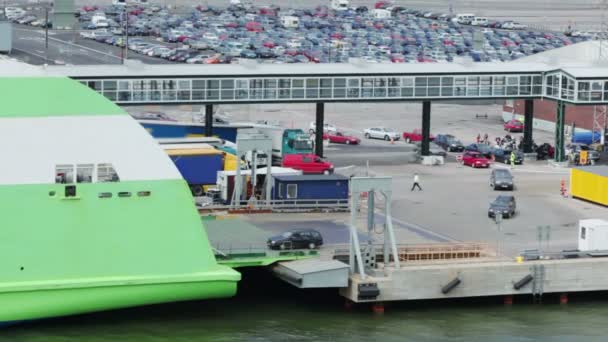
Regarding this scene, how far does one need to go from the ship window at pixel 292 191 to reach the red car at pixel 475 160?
1212 cm

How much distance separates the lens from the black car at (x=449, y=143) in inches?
2505

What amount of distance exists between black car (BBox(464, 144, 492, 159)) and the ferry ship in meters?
23.0

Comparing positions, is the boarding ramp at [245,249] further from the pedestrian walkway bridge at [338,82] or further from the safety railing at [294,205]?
the pedestrian walkway bridge at [338,82]

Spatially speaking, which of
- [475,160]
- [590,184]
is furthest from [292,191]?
[475,160]

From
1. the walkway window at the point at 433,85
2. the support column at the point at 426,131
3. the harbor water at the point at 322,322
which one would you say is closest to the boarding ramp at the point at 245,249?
the harbor water at the point at 322,322

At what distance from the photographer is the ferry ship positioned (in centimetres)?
3778

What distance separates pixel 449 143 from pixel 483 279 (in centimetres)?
2347

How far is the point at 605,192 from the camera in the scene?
5034 centimetres

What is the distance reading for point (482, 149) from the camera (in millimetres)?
61562

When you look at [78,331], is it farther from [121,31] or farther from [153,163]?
[121,31]

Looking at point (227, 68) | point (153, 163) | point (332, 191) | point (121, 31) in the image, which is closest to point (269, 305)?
point (153, 163)

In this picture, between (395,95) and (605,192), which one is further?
(395,95)

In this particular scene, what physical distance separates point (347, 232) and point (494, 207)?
5274 mm

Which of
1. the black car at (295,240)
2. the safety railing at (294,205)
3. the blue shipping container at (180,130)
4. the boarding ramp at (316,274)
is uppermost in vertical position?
the blue shipping container at (180,130)
